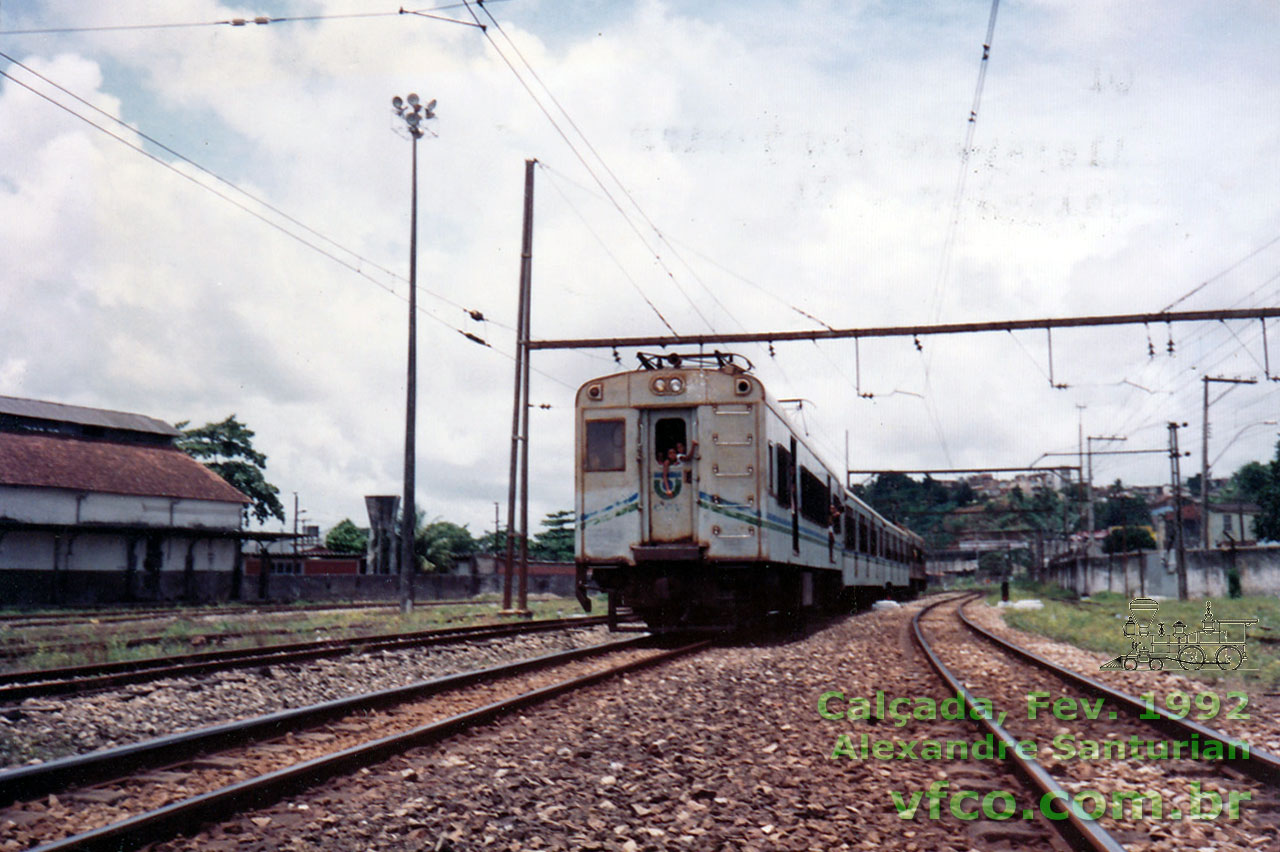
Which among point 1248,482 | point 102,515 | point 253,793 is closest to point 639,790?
point 253,793

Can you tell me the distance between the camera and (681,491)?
522 inches

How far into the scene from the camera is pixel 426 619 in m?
19.3

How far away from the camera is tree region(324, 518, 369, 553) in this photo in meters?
72.4

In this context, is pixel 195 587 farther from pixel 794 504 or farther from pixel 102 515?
pixel 794 504

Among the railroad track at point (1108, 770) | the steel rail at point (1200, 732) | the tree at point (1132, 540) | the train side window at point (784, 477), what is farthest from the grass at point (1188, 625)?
the tree at point (1132, 540)

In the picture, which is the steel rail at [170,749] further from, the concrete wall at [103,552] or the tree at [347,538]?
the tree at [347,538]

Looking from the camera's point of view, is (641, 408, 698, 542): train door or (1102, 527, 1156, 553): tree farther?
(1102, 527, 1156, 553): tree

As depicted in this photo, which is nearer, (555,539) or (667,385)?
(667,385)

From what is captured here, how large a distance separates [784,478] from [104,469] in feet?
110

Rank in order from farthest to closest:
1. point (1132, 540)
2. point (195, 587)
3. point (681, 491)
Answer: point (1132, 540) < point (195, 587) < point (681, 491)

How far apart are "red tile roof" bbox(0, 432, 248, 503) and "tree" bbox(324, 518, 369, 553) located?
28.0 meters

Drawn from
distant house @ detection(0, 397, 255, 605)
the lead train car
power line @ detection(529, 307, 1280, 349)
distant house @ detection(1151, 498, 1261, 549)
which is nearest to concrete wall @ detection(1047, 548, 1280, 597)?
power line @ detection(529, 307, 1280, 349)

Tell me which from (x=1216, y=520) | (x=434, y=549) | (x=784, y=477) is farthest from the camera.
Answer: (x=1216, y=520)

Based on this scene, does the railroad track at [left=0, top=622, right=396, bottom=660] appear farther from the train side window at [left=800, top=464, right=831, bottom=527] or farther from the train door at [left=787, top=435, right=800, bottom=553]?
the train side window at [left=800, top=464, right=831, bottom=527]
